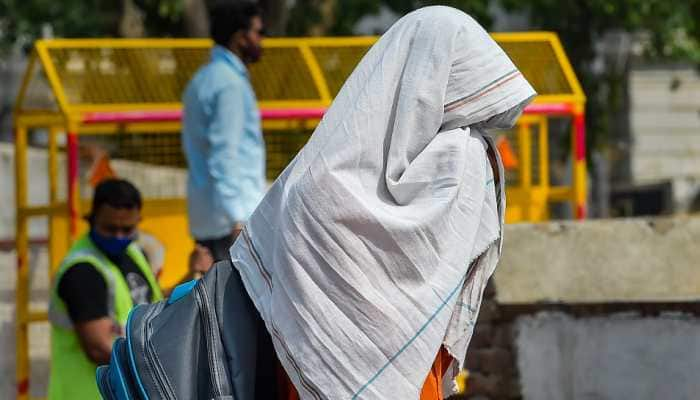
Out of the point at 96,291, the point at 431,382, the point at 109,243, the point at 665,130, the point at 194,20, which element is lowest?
the point at 665,130

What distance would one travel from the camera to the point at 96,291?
523 centimetres

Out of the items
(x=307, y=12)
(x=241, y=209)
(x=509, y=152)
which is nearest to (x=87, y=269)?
(x=241, y=209)

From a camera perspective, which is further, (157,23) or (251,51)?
(157,23)

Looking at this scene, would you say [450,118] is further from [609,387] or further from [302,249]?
[609,387]

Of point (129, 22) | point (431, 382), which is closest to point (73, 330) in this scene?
point (431, 382)

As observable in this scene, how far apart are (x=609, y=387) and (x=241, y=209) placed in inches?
59.3

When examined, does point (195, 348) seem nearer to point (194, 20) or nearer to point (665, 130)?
point (194, 20)

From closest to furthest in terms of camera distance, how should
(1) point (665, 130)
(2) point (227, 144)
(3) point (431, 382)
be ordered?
1. (3) point (431, 382)
2. (2) point (227, 144)
3. (1) point (665, 130)

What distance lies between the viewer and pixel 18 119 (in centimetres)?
861

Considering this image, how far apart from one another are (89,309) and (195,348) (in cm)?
210

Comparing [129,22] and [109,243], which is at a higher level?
[109,243]

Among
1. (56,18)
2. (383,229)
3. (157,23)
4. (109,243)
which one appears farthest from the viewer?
(157,23)

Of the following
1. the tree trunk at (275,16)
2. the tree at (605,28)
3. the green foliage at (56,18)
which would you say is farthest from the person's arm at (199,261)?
the tree at (605,28)

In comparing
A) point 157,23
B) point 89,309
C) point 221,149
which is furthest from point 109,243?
point 157,23
